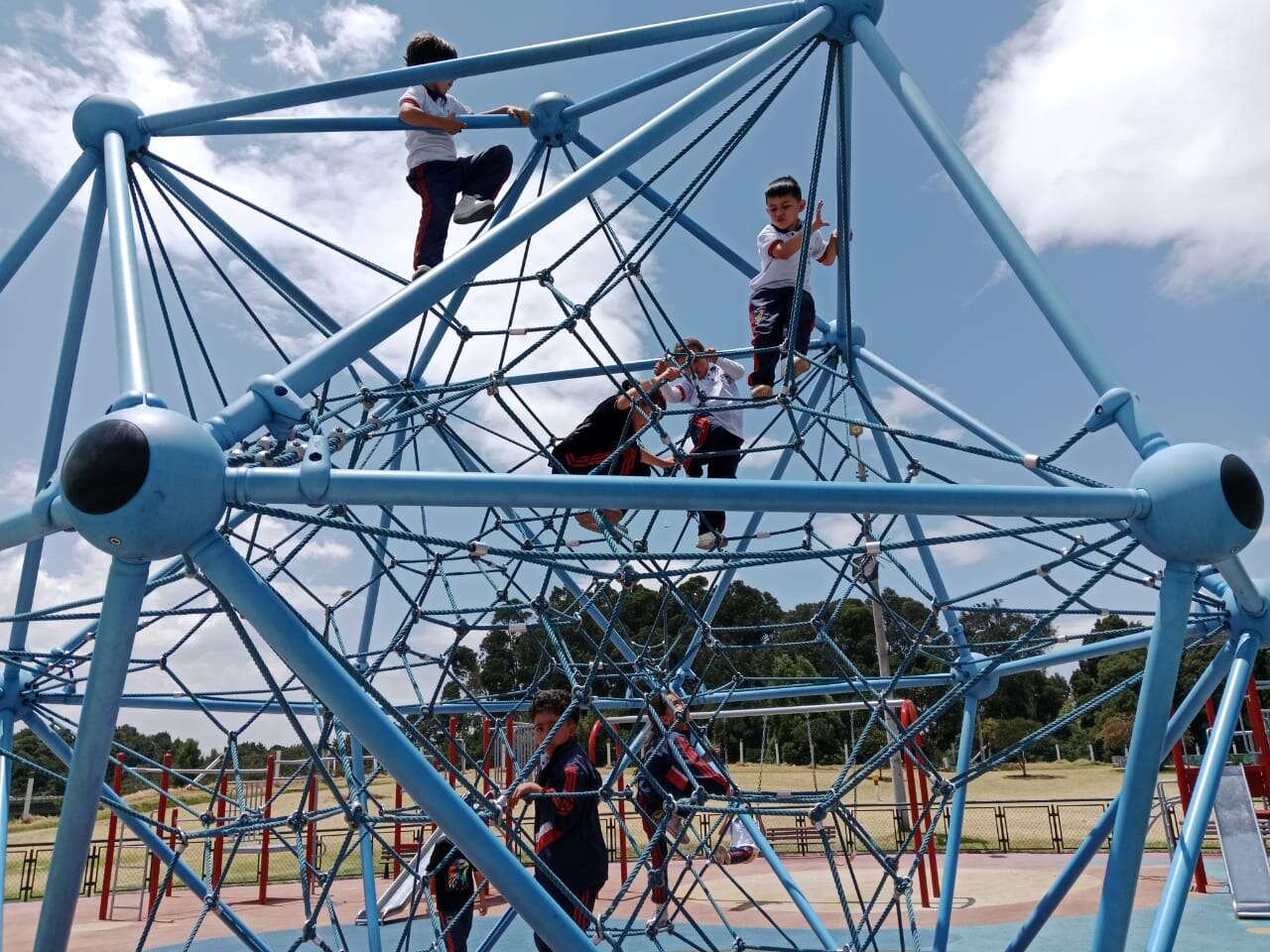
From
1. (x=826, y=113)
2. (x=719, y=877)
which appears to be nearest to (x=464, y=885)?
(x=826, y=113)

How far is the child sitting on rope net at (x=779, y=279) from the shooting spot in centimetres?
722

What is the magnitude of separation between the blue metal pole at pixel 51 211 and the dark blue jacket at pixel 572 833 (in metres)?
4.23

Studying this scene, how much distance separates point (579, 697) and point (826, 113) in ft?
12.2

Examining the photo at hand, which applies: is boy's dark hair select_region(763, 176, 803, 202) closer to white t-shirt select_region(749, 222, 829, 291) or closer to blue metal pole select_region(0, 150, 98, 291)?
white t-shirt select_region(749, 222, 829, 291)

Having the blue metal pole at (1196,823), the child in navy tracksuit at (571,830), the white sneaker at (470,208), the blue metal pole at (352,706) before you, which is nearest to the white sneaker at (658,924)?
the child in navy tracksuit at (571,830)

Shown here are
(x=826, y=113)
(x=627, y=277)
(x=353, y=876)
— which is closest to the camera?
(x=826, y=113)

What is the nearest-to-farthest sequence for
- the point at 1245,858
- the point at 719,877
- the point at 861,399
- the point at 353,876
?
the point at 861,399 → the point at 1245,858 → the point at 719,877 → the point at 353,876

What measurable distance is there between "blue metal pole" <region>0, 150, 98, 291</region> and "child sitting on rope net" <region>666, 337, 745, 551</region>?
384cm

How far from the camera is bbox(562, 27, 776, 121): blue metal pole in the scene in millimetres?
5883

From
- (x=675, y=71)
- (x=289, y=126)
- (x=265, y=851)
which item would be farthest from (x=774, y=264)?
(x=265, y=851)

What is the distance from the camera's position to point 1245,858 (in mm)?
10648

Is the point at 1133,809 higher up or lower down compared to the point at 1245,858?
lower down

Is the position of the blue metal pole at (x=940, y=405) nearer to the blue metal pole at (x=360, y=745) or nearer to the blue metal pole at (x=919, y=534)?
the blue metal pole at (x=919, y=534)

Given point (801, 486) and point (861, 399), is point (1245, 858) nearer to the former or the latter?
point (861, 399)
